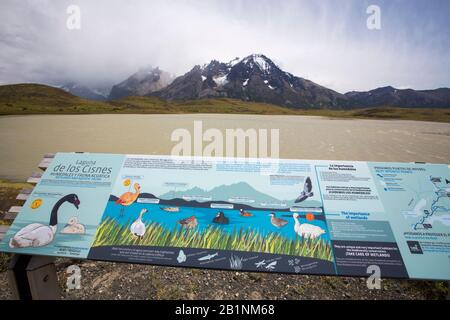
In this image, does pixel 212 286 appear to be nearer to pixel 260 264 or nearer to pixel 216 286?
pixel 216 286

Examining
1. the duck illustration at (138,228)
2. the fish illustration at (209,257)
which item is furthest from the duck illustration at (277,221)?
the duck illustration at (138,228)

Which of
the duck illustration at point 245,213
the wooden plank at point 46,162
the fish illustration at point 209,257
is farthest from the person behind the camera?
the wooden plank at point 46,162

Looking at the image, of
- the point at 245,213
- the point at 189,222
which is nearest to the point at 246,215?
the point at 245,213

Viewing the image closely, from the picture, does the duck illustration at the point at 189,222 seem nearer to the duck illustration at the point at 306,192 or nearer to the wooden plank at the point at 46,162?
the duck illustration at the point at 306,192

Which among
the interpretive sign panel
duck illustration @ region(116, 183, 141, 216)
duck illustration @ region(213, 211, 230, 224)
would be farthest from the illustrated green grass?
duck illustration @ region(116, 183, 141, 216)

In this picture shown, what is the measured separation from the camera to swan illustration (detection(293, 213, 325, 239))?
12.6 ft

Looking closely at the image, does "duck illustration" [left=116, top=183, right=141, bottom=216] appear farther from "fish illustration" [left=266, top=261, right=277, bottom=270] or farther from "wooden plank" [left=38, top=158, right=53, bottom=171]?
"fish illustration" [left=266, top=261, right=277, bottom=270]

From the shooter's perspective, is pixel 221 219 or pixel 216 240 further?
pixel 221 219

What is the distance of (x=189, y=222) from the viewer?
407 centimetres

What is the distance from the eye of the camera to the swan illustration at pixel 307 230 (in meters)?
3.84

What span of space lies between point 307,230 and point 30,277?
4.08 m

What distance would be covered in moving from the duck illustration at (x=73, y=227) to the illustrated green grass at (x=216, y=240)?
27 cm

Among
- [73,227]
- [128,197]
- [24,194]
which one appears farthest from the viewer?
[24,194]
